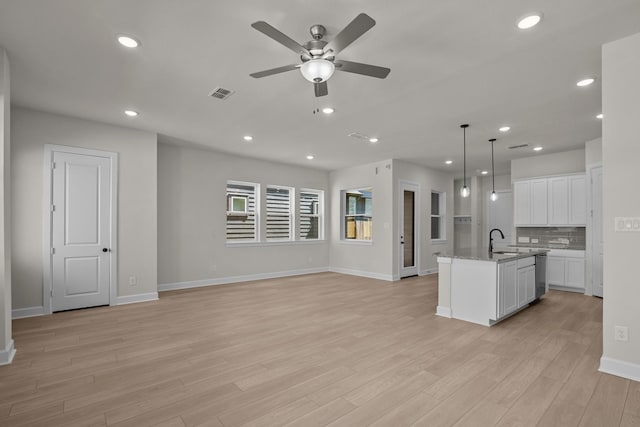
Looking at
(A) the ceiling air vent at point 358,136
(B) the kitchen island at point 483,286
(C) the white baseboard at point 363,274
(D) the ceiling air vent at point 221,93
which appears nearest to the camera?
(D) the ceiling air vent at point 221,93

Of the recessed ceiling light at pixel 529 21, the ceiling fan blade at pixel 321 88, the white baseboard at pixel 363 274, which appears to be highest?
the recessed ceiling light at pixel 529 21

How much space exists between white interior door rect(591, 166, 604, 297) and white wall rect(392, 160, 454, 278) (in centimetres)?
242

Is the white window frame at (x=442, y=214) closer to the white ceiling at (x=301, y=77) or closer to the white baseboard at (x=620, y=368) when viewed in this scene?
the white ceiling at (x=301, y=77)

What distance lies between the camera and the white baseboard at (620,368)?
99.6 inches

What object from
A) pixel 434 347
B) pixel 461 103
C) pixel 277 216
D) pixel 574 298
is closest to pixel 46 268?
pixel 277 216

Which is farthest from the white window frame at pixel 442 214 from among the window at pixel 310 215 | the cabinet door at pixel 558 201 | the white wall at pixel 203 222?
the white wall at pixel 203 222

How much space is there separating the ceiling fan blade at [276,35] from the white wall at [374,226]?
520 centimetres

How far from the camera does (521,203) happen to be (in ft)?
21.7

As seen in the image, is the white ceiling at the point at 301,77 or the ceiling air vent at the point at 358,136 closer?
the white ceiling at the point at 301,77

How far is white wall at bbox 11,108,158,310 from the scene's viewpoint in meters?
4.18

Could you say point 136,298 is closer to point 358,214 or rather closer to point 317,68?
point 317,68

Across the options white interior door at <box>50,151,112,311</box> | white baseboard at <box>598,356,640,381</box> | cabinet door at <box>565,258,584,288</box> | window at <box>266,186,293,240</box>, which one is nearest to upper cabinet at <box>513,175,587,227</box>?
cabinet door at <box>565,258,584,288</box>

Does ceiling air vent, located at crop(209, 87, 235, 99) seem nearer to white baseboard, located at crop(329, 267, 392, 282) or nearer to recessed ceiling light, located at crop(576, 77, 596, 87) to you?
recessed ceiling light, located at crop(576, 77, 596, 87)

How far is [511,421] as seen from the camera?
2.02 m
